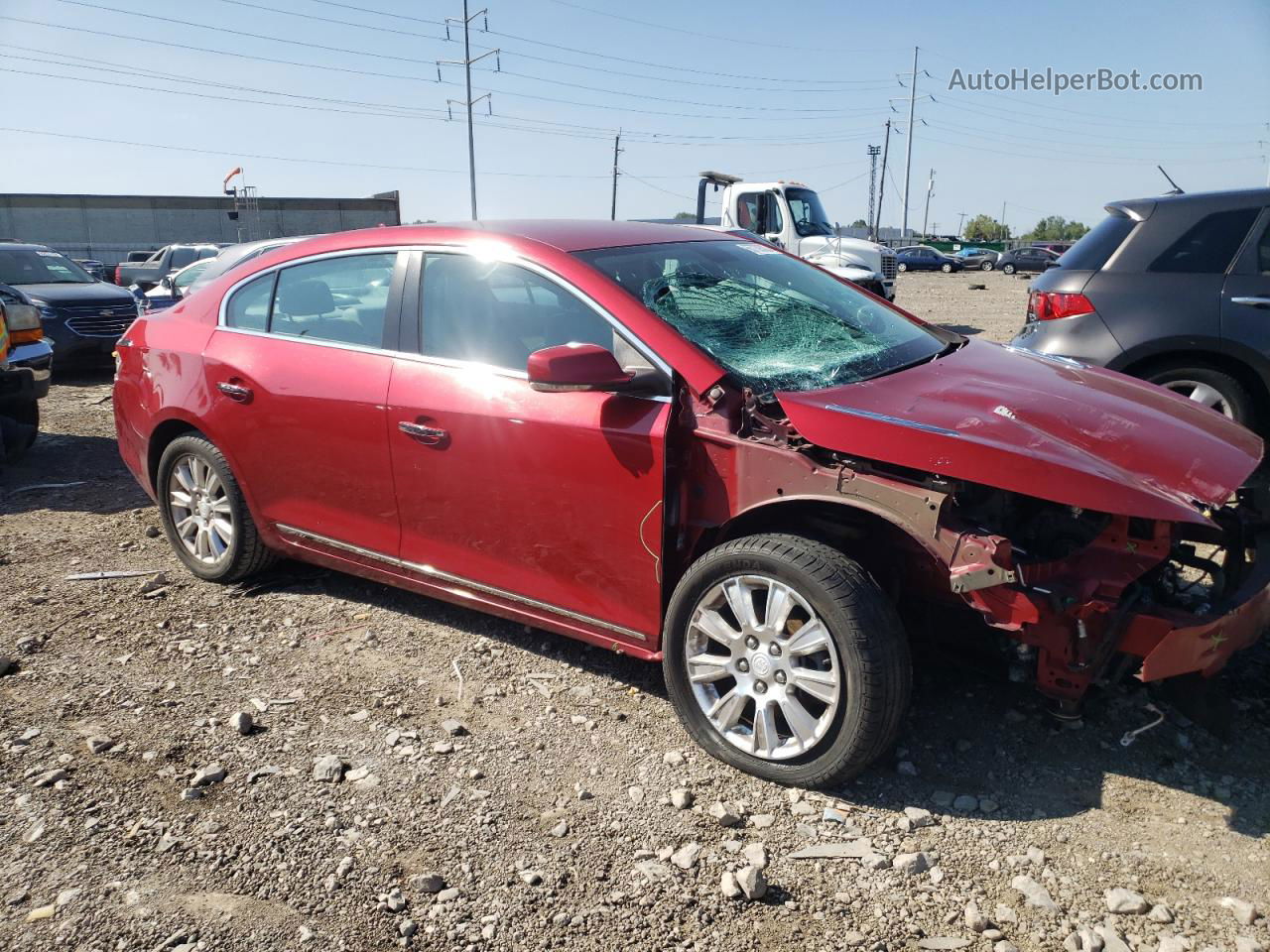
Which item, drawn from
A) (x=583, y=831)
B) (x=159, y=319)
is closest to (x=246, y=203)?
(x=159, y=319)

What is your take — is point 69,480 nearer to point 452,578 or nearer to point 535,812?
point 452,578

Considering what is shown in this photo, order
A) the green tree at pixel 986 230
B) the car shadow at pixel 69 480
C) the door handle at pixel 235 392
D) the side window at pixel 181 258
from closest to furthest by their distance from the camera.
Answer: the door handle at pixel 235 392 < the car shadow at pixel 69 480 < the side window at pixel 181 258 < the green tree at pixel 986 230

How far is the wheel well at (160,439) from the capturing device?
4793 mm

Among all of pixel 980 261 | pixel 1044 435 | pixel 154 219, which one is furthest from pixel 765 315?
pixel 980 261

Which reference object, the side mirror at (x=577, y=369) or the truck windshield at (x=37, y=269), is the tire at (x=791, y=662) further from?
the truck windshield at (x=37, y=269)

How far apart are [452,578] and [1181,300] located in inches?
177

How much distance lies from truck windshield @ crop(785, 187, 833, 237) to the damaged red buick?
1342 cm

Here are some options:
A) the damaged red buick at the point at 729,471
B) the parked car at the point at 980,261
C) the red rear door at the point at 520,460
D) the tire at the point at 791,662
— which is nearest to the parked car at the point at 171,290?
the damaged red buick at the point at 729,471

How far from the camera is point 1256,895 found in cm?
251

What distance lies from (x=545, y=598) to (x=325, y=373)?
1.37 m

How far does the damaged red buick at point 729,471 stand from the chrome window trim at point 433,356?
1 cm

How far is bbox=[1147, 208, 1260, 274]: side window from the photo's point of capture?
5.65 meters

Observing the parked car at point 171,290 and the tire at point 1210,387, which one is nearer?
the tire at point 1210,387

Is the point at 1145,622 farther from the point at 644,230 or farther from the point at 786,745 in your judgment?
the point at 644,230
